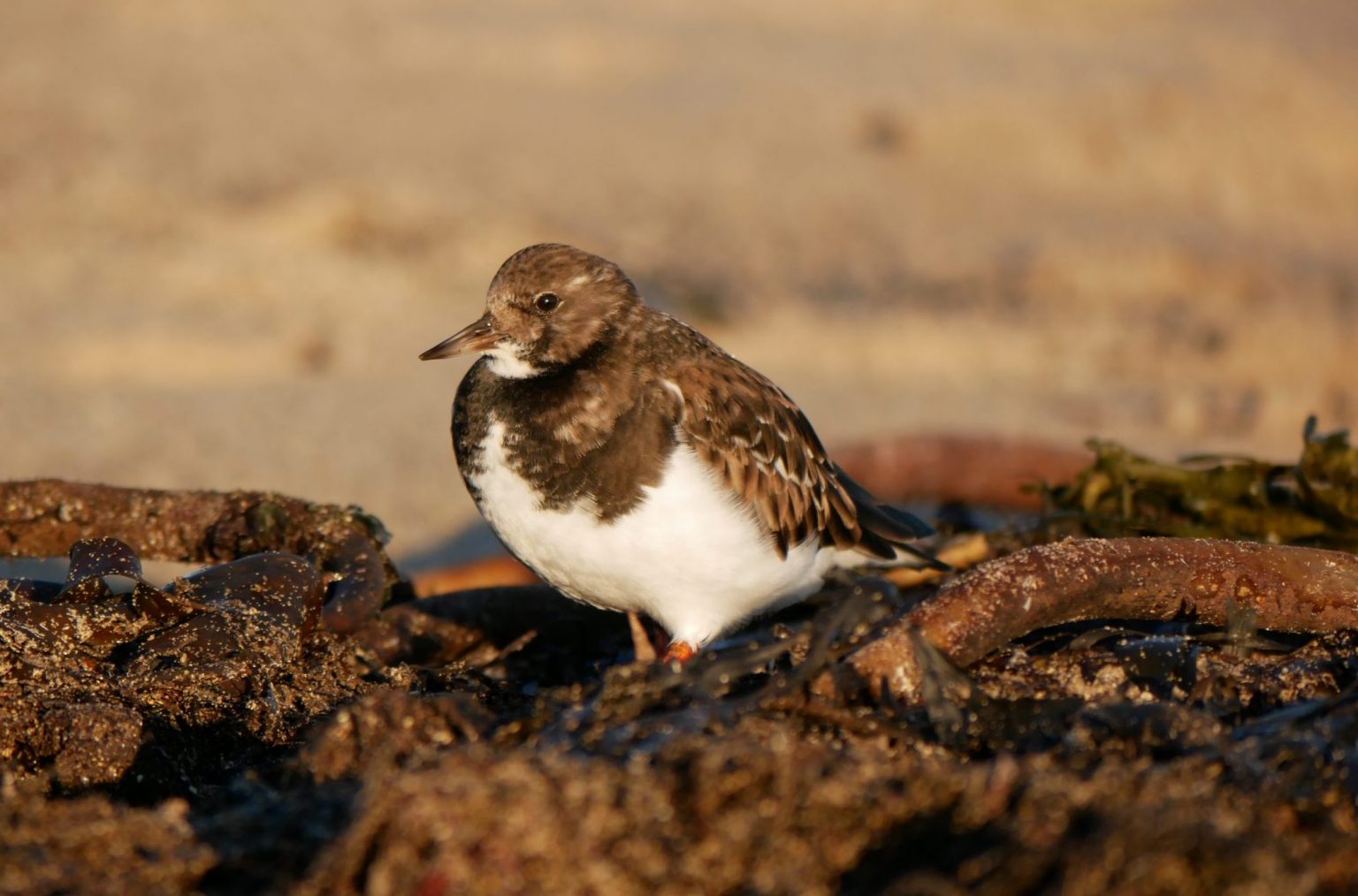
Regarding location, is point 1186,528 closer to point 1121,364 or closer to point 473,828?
point 473,828

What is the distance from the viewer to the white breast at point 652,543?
9.49ft

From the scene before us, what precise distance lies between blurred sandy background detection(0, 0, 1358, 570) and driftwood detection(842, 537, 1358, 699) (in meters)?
2.82

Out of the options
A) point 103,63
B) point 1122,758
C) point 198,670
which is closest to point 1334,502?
point 1122,758

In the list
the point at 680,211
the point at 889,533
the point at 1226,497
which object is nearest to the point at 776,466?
the point at 889,533

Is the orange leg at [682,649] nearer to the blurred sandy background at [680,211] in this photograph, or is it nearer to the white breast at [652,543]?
the white breast at [652,543]

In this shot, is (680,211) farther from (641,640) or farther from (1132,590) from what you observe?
(1132,590)

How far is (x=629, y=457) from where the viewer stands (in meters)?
2.90

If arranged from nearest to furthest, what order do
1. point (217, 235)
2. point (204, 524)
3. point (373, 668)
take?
point (373, 668) → point (204, 524) → point (217, 235)

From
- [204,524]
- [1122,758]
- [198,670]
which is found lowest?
[1122,758]

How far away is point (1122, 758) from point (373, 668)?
4.61 feet

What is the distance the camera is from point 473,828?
1600mm

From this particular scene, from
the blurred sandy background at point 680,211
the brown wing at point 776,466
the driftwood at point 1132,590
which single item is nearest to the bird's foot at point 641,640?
the brown wing at point 776,466

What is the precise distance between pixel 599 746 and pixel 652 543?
0.96 m

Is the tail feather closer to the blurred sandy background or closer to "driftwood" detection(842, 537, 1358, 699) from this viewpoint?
"driftwood" detection(842, 537, 1358, 699)
